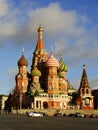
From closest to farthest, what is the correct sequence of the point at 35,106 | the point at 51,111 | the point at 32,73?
the point at 51,111
the point at 35,106
the point at 32,73

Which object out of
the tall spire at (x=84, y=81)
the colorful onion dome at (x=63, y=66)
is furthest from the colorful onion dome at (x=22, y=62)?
the tall spire at (x=84, y=81)

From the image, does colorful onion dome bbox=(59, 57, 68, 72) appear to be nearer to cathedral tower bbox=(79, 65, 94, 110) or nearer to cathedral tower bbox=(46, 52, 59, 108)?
cathedral tower bbox=(46, 52, 59, 108)

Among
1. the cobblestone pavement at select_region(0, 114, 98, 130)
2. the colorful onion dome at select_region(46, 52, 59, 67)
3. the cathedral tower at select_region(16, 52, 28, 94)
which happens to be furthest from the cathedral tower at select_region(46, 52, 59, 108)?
the cobblestone pavement at select_region(0, 114, 98, 130)

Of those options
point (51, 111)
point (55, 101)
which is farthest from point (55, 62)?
point (51, 111)

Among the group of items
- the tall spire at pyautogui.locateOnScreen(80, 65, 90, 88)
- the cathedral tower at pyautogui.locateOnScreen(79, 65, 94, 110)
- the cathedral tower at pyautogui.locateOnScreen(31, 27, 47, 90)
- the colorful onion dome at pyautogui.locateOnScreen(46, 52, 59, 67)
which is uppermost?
the cathedral tower at pyautogui.locateOnScreen(31, 27, 47, 90)

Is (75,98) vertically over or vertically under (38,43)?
under

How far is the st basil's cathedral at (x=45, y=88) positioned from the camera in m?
106

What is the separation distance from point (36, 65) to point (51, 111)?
89.5 feet

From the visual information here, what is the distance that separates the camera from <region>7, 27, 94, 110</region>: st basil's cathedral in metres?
106

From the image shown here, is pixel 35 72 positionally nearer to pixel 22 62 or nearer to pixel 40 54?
pixel 22 62

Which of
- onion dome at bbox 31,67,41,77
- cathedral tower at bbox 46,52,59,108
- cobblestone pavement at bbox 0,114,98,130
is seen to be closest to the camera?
cobblestone pavement at bbox 0,114,98,130

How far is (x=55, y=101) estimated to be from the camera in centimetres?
10581

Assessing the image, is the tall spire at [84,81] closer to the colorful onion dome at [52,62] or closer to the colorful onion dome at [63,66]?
the colorful onion dome at [52,62]

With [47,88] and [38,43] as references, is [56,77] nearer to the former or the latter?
[47,88]
